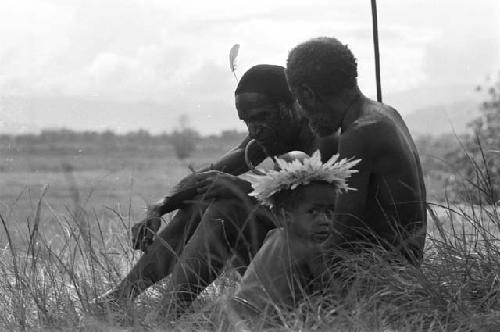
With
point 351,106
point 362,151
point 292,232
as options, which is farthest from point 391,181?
point 292,232

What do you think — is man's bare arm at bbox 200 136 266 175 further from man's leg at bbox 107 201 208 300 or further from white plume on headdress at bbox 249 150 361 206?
white plume on headdress at bbox 249 150 361 206

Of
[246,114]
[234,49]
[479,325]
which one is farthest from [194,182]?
[479,325]

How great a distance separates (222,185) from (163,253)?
0.55 meters

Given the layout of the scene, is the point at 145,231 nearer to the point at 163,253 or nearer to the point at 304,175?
the point at 163,253

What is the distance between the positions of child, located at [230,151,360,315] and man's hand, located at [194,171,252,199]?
39 centimetres

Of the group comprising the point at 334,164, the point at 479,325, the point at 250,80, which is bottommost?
the point at 479,325

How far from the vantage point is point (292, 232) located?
435 centimetres

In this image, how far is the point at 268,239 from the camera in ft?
14.7

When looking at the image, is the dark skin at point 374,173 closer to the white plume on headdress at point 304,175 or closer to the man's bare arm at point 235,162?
the white plume on headdress at point 304,175

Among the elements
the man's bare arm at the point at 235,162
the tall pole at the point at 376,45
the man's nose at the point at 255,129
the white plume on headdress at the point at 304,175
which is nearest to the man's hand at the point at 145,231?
the man's bare arm at the point at 235,162

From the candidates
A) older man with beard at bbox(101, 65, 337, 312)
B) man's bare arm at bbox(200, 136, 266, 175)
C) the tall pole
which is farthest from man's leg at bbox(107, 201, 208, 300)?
the tall pole

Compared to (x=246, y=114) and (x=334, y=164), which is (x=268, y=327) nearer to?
(x=334, y=164)

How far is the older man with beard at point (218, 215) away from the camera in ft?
16.0

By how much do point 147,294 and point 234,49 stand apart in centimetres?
134
